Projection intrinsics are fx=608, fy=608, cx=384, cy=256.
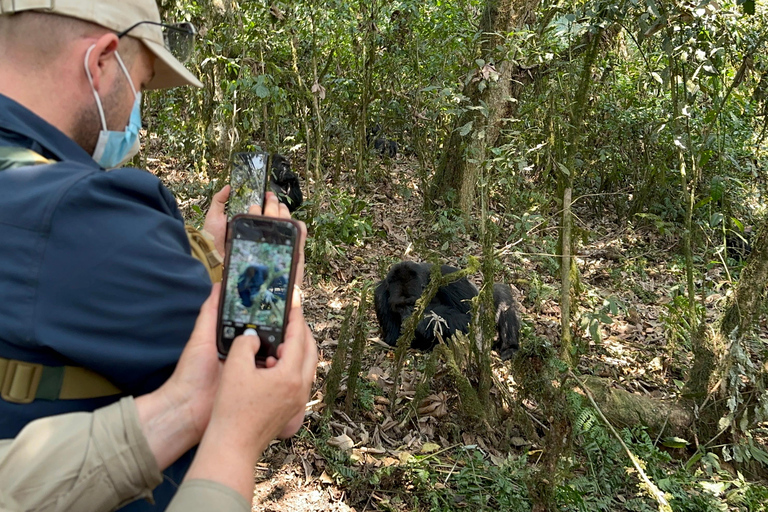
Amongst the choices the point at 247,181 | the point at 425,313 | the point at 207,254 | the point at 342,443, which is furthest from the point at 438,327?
the point at 207,254

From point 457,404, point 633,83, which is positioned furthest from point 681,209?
point 457,404

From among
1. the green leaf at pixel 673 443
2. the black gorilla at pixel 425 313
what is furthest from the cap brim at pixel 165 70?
the black gorilla at pixel 425 313

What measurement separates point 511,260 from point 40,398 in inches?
255

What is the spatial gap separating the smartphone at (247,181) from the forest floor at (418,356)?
204cm

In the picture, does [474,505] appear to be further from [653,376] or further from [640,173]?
[640,173]

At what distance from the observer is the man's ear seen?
1297mm

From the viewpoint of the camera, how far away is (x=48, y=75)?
1286 millimetres

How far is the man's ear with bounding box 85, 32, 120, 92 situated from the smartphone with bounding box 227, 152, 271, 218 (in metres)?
0.40

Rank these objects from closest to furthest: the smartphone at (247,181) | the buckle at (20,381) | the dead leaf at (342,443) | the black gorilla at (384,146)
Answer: the buckle at (20,381) < the smartphone at (247,181) < the dead leaf at (342,443) < the black gorilla at (384,146)

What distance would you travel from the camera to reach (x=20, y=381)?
1.05m

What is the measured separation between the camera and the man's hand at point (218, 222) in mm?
1732

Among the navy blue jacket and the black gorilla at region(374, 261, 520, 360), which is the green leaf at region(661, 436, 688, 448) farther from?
the navy blue jacket

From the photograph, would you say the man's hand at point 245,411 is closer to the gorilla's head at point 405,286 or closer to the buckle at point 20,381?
the buckle at point 20,381

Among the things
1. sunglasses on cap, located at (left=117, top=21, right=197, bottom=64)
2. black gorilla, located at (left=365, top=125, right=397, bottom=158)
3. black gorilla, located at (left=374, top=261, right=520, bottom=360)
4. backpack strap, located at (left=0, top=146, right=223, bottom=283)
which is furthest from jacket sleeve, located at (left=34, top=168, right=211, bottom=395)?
Answer: black gorilla, located at (left=365, top=125, right=397, bottom=158)
